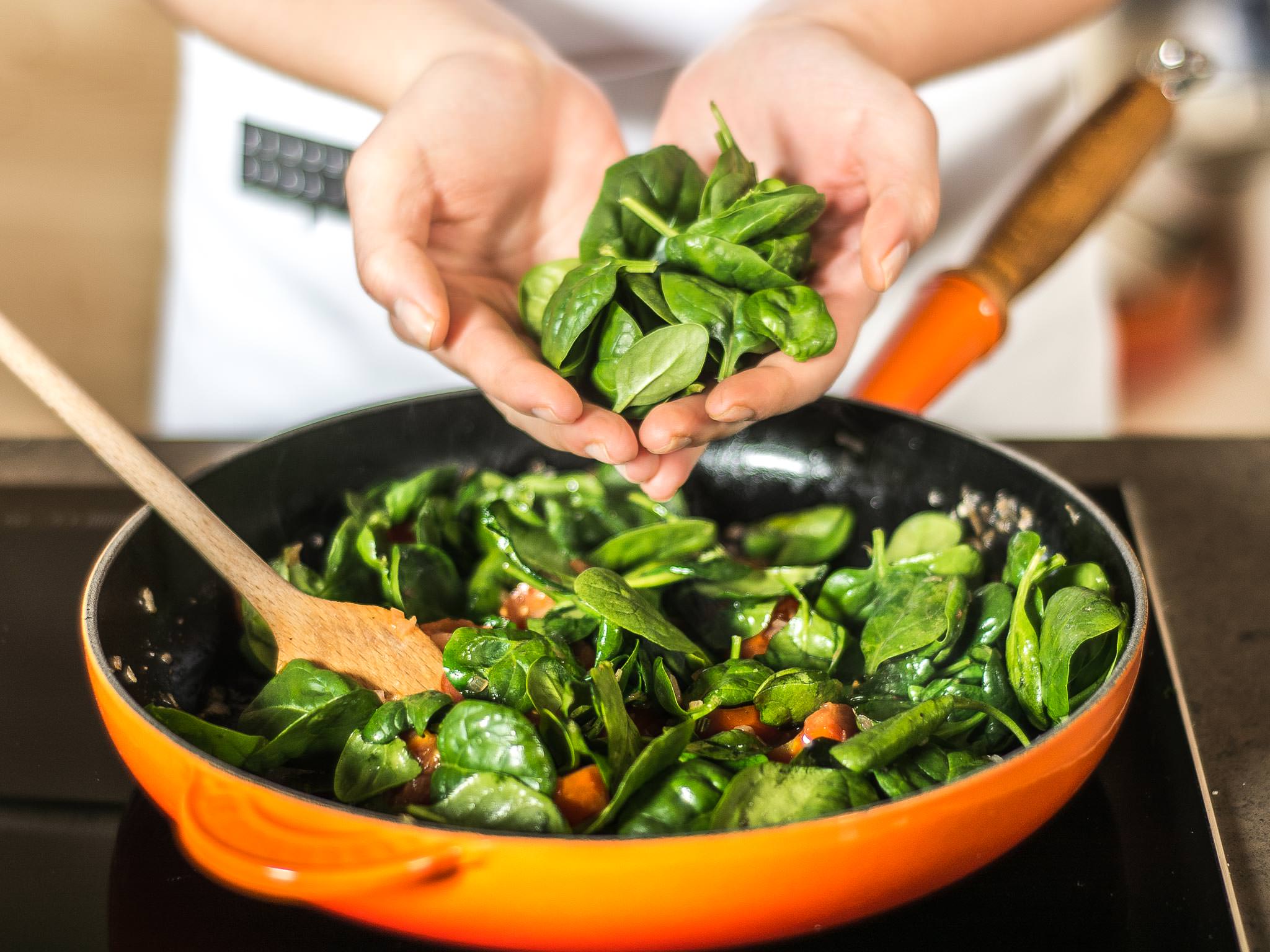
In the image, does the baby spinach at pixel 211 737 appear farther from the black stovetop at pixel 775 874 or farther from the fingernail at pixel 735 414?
the fingernail at pixel 735 414

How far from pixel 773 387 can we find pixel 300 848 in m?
0.38

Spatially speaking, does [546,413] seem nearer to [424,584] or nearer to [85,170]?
[424,584]

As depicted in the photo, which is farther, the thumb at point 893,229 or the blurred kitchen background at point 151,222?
the blurred kitchen background at point 151,222

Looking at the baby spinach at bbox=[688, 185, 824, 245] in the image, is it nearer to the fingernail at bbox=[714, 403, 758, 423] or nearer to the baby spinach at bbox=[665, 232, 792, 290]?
the baby spinach at bbox=[665, 232, 792, 290]

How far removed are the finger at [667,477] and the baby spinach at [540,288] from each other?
0.15 meters

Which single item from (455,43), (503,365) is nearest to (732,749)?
(503,365)

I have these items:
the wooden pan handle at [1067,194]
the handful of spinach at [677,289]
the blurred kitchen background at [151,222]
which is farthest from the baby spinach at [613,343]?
the blurred kitchen background at [151,222]

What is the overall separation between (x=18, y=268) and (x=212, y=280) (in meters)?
1.70

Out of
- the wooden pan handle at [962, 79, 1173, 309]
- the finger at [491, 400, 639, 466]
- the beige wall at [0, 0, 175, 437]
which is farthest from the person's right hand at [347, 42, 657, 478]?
the beige wall at [0, 0, 175, 437]

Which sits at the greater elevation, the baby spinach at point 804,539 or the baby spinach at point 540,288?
the baby spinach at point 540,288

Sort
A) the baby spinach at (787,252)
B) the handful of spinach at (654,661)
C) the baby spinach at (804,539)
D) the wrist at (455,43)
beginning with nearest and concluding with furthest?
the handful of spinach at (654,661)
the baby spinach at (787,252)
the baby spinach at (804,539)
the wrist at (455,43)

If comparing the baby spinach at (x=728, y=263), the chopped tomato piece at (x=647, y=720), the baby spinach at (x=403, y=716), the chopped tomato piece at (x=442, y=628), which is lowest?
the chopped tomato piece at (x=442, y=628)

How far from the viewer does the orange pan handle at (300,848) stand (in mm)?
416

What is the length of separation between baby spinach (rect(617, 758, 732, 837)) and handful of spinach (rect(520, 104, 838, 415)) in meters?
0.25
